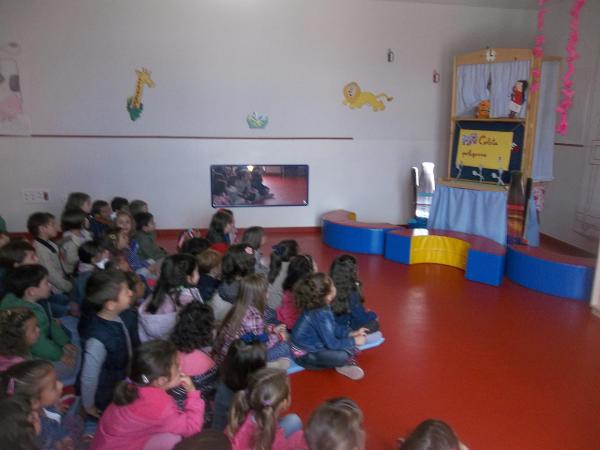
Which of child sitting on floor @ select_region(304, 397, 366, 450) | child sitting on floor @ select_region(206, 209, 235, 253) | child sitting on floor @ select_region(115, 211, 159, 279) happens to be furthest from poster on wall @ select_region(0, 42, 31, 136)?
child sitting on floor @ select_region(304, 397, 366, 450)

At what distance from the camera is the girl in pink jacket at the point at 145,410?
1844 mm

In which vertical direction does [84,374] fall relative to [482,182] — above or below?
below

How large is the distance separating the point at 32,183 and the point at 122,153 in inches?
44.4

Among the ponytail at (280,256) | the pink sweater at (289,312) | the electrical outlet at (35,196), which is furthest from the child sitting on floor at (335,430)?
the electrical outlet at (35,196)

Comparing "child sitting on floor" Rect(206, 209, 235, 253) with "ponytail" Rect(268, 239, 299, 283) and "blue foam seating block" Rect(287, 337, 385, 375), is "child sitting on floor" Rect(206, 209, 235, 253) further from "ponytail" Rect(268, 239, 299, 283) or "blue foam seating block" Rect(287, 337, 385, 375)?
"blue foam seating block" Rect(287, 337, 385, 375)

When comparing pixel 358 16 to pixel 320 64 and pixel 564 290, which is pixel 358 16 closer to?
pixel 320 64

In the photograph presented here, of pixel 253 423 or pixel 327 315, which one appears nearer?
pixel 253 423

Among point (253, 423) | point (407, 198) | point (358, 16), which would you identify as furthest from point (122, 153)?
point (253, 423)

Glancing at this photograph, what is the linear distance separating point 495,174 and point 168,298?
3814mm

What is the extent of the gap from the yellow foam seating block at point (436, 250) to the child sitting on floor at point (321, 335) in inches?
90.6

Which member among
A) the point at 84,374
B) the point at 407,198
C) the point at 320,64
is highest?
the point at 320,64

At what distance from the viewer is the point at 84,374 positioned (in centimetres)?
229

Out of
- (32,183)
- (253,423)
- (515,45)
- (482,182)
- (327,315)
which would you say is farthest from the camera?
(515,45)

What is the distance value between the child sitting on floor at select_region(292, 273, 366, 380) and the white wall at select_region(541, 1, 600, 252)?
395 cm
